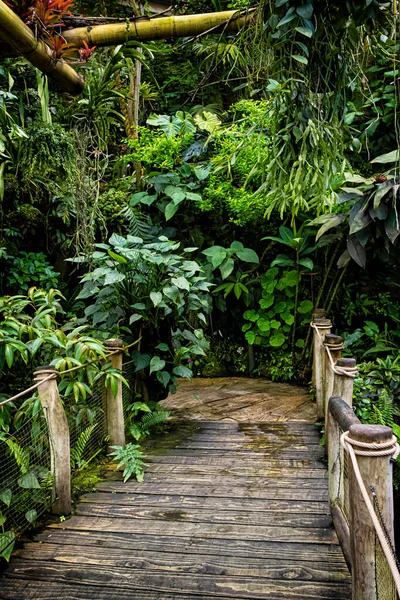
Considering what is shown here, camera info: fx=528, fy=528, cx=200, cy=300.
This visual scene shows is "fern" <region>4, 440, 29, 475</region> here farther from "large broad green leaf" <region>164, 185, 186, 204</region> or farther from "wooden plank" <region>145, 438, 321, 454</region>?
"large broad green leaf" <region>164, 185, 186, 204</region>

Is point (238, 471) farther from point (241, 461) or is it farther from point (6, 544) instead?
point (6, 544)

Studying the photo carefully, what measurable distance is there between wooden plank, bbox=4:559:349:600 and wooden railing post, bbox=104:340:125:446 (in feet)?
3.95

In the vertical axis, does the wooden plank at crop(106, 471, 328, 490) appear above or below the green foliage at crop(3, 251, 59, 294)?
below

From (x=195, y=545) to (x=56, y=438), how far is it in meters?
0.85

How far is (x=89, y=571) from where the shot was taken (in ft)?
6.99

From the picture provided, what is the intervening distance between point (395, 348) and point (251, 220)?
1.88 m

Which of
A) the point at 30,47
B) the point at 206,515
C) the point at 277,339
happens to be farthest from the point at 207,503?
the point at 277,339

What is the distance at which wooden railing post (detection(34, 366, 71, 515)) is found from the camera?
2.59m

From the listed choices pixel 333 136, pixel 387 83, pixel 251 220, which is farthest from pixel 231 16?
pixel 387 83

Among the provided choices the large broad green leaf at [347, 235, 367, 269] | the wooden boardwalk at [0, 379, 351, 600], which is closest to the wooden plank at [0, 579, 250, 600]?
the wooden boardwalk at [0, 379, 351, 600]

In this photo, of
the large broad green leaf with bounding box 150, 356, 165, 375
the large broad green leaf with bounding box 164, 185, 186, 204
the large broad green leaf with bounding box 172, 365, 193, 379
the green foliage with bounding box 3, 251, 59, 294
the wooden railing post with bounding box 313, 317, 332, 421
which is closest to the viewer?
the large broad green leaf with bounding box 150, 356, 165, 375

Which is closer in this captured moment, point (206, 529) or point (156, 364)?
point (206, 529)

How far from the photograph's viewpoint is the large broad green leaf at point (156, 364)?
3.60m

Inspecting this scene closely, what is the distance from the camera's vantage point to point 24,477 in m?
2.45
